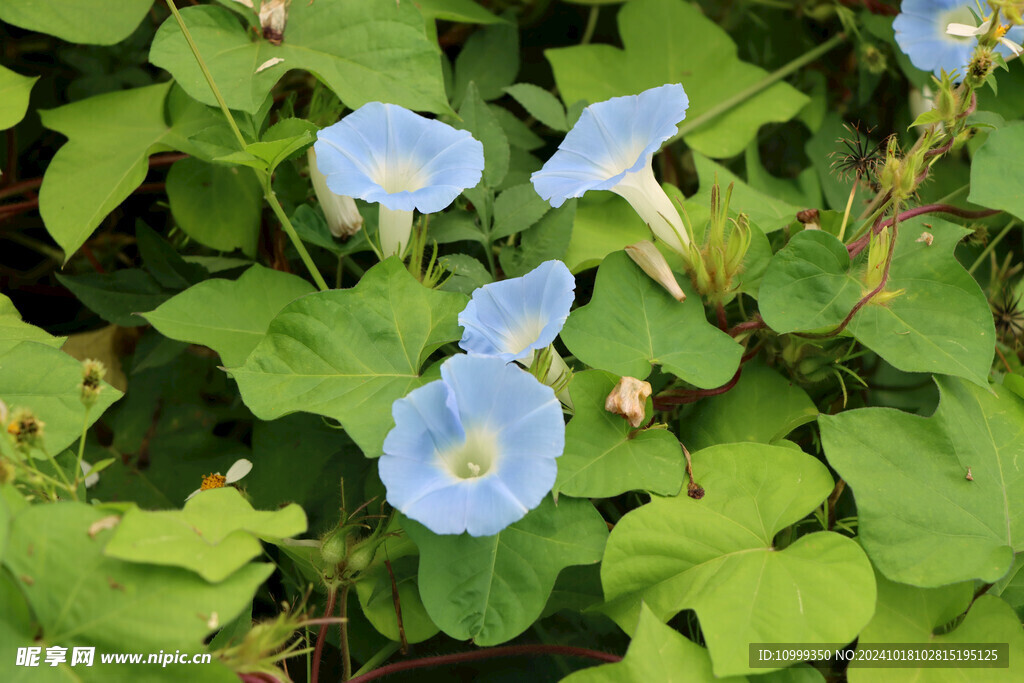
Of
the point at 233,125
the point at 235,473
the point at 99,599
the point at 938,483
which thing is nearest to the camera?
the point at 99,599

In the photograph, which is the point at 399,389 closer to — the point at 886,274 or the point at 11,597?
the point at 11,597

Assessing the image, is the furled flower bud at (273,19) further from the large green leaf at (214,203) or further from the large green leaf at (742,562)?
the large green leaf at (742,562)

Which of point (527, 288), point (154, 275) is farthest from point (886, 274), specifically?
point (154, 275)

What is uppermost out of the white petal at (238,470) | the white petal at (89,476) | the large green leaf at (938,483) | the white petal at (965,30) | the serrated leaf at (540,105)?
the white petal at (965,30)

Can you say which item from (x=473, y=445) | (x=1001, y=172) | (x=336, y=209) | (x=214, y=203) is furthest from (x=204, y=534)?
(x=1001, y=172)

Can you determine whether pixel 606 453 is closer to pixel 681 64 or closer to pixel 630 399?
pixel 630 399

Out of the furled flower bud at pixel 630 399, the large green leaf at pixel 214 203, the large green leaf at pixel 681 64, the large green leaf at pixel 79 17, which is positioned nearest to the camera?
the furled flower bud at pixel 630 399

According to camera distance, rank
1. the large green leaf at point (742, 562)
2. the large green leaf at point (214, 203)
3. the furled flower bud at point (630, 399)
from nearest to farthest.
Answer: the large green leaf at point (742, 562), the furled flower bud at point (630, 399), the large green leaf at point (214, 203)

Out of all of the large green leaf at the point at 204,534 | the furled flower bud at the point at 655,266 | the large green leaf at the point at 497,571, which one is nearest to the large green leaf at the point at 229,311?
the large green leaf at the point at 204,534
